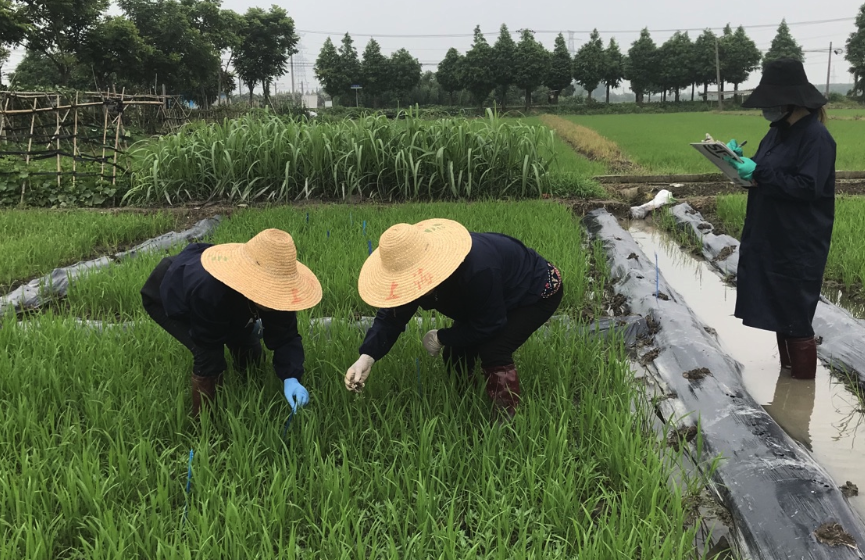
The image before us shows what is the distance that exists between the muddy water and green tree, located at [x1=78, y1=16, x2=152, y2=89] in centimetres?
2416

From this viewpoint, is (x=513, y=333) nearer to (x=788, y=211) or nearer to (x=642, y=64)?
(x=788, y=211)

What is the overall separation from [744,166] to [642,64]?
157 ft

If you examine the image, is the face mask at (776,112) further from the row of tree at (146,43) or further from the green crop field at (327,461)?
the row of tree at (146,43)

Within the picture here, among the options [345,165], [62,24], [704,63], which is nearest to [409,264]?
[345,165]

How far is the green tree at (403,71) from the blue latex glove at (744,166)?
140 feet

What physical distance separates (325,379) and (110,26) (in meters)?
24.6

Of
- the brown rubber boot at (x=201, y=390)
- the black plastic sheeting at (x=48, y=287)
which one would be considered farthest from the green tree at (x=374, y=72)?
the brown rubber boot at (x=201, y=390)

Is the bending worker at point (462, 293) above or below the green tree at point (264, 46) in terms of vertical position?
below

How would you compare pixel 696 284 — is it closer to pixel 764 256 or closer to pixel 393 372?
pixel 764 256

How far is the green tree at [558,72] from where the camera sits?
42.5 metres

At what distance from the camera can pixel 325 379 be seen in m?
2.07

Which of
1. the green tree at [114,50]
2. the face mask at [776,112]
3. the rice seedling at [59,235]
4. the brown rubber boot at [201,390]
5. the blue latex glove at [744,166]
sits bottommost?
the brown rubber boot at [201,390]

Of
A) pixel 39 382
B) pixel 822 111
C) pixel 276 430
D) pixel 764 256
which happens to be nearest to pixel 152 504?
pixel 276 430

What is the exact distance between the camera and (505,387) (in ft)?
6.29
